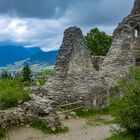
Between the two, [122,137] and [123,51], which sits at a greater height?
[123,51]

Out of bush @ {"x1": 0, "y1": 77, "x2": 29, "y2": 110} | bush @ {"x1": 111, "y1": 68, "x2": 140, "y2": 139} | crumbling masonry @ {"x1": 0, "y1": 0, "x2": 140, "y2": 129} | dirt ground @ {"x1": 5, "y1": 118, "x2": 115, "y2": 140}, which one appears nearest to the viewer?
bush @ {"x1": 111, "y1": 68, "x2": 140, "y2": 139}

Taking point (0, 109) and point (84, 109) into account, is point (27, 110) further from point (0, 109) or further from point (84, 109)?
point (84, 109)

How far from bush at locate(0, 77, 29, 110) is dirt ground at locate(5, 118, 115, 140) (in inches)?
86.4

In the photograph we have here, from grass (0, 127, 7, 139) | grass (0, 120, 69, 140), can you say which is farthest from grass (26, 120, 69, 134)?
grass (0, 127, 7, 139)

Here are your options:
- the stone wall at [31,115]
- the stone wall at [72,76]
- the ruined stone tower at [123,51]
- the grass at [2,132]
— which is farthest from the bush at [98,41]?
the grass at [2,132]

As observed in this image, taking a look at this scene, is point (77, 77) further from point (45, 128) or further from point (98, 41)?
point (98, 41)

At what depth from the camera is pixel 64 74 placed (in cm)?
2956

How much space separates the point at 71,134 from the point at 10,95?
15.6 feet

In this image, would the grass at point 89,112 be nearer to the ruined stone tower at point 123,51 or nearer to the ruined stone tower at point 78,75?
the ruined stone tower at point 78,75

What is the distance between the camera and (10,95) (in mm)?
25828

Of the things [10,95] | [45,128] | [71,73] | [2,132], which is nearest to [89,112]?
[71,73]

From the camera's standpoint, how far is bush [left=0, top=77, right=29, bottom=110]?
25.4 m

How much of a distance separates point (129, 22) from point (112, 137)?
1884cm

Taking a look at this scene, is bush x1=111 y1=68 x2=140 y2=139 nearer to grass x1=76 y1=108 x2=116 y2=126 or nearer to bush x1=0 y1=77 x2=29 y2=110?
grass x1=76 y1=108 x2=116 y2=126
